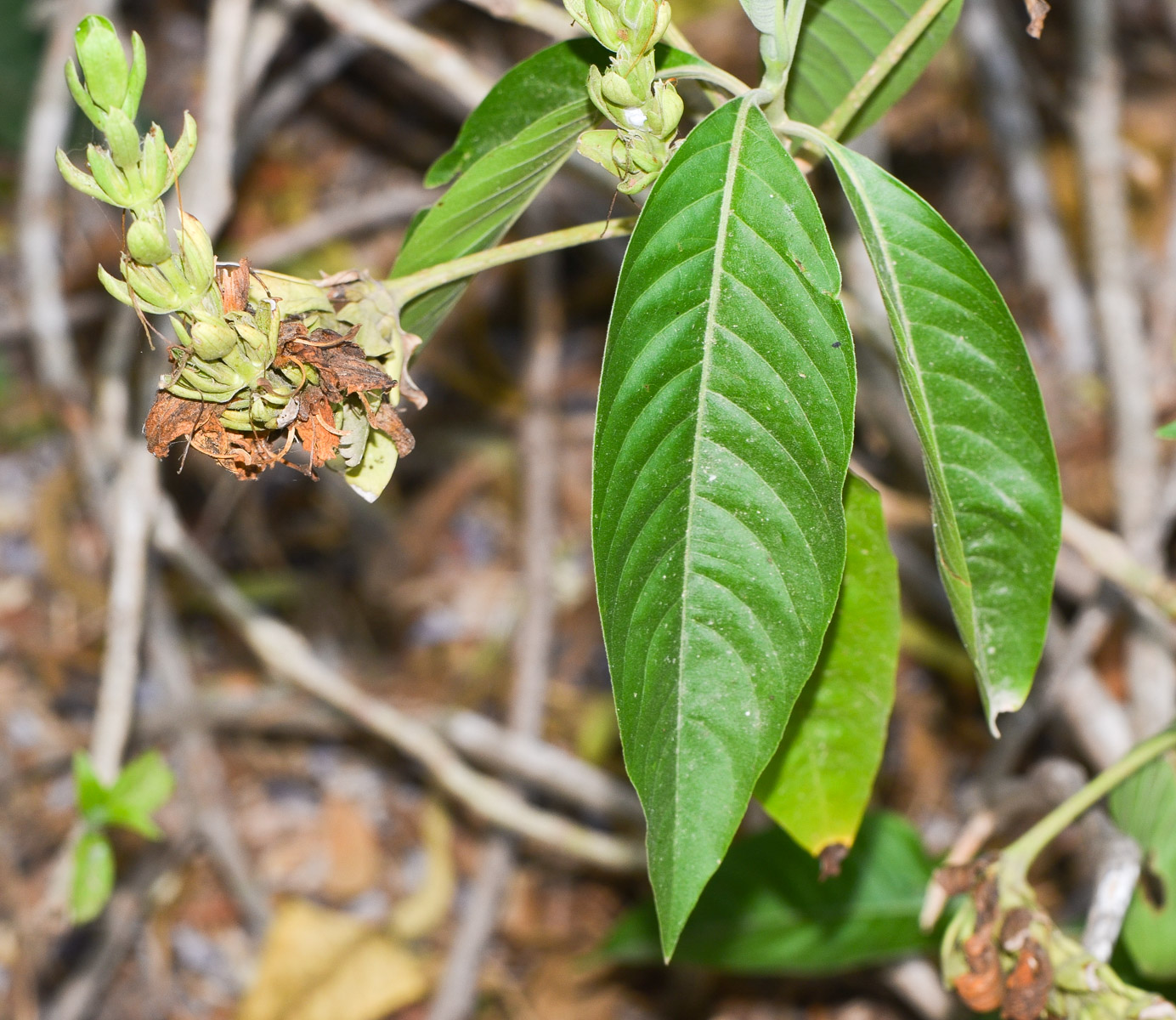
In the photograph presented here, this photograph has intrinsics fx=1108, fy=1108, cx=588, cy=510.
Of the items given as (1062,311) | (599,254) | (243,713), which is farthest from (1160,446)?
(243,713)

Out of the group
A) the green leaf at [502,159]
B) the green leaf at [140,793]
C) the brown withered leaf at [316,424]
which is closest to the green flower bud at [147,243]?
the brown withered leaf at [316,424]

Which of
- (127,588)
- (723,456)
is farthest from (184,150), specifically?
(127,588)

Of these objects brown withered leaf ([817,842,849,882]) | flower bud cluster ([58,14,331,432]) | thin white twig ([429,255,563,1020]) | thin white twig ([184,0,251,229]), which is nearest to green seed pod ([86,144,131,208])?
flower bud cluster ([58,14,331,432])

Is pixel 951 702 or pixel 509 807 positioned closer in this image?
pixel 509 807

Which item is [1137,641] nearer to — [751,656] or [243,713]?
[751,656]

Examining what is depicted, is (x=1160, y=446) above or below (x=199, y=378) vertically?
below

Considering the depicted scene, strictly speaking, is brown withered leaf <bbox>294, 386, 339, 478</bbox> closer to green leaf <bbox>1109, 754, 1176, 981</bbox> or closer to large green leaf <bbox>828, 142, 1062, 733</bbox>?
large green leaf <bbox>828, 142, 1062, 733</bbox>

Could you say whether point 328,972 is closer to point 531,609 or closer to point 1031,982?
point 531,609

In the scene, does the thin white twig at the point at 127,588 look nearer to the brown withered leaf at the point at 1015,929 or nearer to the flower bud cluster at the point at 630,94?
the flower bud cluster at the point at 630,94
